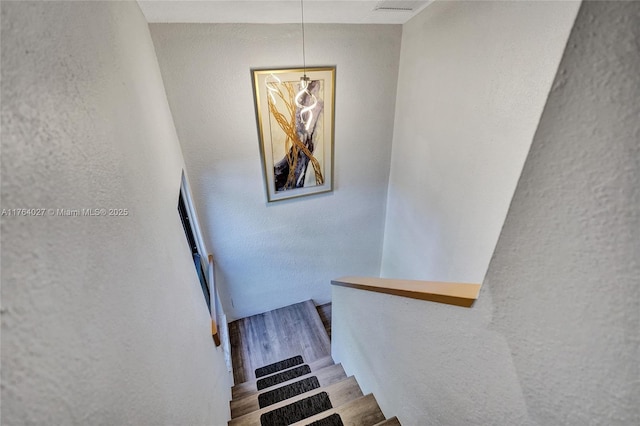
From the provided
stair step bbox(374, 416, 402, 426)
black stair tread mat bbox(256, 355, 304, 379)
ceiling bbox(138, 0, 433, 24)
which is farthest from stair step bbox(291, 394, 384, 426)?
ceiling bbox(138, 0, 433, 24)

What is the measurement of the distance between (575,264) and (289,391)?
247 centimetres

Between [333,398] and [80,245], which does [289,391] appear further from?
[80,245]

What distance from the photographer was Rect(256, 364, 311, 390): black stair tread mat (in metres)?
2.56

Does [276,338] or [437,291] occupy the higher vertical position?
[437,291]

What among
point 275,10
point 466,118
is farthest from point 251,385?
point 275,10

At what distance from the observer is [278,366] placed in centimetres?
286

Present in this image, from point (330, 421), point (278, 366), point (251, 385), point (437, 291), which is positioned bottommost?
point (278, 366)

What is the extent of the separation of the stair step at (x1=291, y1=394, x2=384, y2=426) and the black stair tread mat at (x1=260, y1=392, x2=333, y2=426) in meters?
0.27

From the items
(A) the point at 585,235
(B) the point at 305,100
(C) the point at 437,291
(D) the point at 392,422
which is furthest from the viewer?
(B) the point at 305,100

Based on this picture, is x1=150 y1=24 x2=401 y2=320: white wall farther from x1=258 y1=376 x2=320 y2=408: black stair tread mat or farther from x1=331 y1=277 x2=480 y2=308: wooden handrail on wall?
x1=331 y1=277 x2=480 y2=308: wooden handrail on wall

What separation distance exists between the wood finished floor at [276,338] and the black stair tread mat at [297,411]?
2.88ft

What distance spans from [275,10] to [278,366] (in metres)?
3.00

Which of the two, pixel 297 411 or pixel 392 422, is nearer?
pixel 392 422

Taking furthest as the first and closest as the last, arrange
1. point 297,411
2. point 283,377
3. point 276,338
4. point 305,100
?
point 276,338, point 283,377, point 305,100, point 297,411
